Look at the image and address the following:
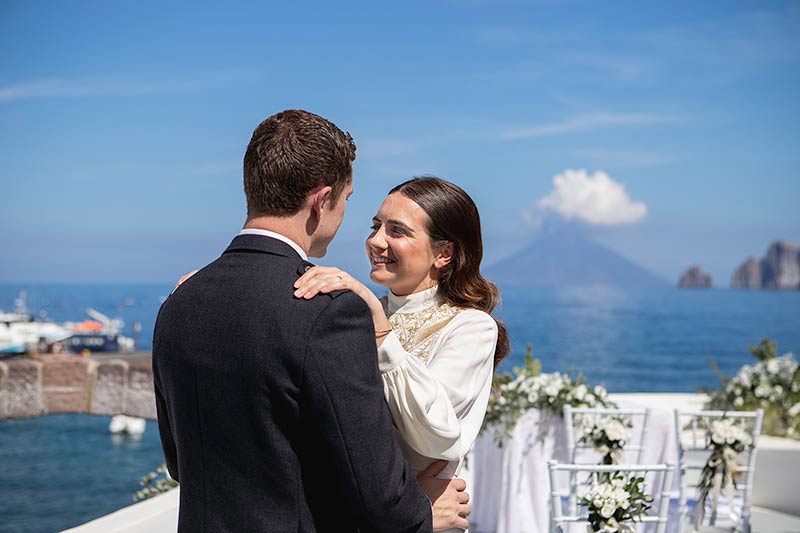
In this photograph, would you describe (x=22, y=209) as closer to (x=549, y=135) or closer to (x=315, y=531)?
(x=549, y=135)

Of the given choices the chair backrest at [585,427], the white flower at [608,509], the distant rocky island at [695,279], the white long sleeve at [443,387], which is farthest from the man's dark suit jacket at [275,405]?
the distant rocky island at [695,279]

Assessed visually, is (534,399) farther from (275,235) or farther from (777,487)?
(275,235)

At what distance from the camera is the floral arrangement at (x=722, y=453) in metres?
5.79

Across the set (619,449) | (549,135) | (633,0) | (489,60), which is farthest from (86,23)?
(619,449)

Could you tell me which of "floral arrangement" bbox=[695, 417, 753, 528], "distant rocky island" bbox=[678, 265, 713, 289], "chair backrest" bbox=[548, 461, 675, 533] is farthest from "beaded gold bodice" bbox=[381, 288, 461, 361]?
"distant rocky island" bbox=[678, 265, 713, 289]

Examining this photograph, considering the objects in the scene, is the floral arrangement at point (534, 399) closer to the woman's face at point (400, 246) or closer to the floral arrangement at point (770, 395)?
the floral arrangement at point (770, 395)

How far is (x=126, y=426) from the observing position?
36344 mm

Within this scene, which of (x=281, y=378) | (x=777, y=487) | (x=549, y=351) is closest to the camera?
(x=281, y=378)

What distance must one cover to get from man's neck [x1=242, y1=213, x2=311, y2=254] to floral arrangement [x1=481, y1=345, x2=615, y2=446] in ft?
15.5

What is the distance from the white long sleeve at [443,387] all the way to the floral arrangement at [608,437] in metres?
3.15

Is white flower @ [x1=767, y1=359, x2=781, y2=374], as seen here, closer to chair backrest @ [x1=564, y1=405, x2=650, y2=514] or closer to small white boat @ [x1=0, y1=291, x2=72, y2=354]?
chair backrest @ [x1=564, y1=405, x2=650, y2=514]

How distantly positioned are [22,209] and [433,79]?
124 ft

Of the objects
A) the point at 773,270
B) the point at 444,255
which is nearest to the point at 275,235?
the point at 444,255

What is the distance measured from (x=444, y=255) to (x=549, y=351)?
6416cm
